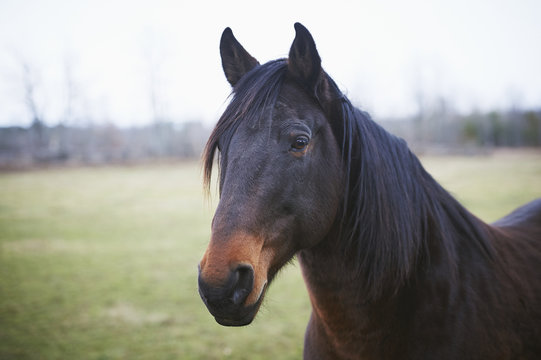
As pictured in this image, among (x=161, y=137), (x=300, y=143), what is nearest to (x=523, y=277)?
(x=300, y=143)

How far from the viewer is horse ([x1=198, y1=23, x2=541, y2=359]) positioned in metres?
1.39

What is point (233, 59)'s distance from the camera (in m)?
1.83

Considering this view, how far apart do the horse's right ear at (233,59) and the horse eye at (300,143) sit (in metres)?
0.68

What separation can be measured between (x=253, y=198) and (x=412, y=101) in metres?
54.2

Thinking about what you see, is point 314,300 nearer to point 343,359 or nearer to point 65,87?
point 343,359

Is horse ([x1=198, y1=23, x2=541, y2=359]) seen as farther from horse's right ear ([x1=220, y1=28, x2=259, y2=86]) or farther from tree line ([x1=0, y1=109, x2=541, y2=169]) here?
tree line ([x1=0, y1=109, x2=541, y2=169])

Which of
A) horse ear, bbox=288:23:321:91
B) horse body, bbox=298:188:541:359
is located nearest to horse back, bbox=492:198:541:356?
horse body, bbox=298:188:541:359

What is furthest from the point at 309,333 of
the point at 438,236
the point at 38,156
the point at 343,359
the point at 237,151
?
the point at 38,156

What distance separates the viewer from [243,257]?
117 cm

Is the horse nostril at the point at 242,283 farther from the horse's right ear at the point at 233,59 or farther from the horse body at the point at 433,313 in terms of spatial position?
the horse's right ear at the point at 233,59

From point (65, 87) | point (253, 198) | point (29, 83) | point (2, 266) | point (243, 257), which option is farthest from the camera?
point (65, 87)

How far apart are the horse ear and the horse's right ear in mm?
381

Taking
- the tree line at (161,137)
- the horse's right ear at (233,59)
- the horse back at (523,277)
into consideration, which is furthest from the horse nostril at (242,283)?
the tree line at (161,137)

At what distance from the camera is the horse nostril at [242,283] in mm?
1137
